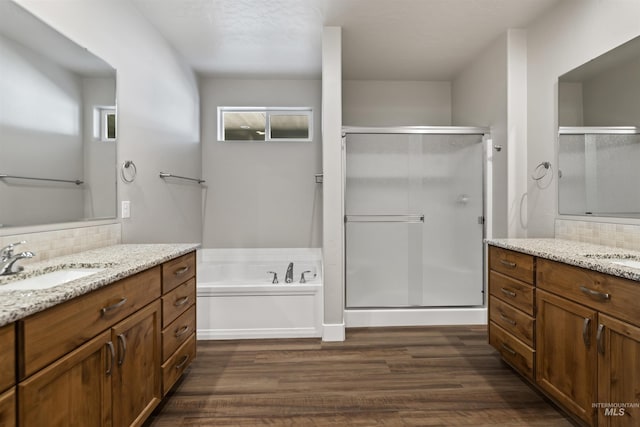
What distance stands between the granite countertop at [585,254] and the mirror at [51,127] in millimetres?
2481

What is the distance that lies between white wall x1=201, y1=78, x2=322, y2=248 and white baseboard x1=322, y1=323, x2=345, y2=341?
130 centimetres

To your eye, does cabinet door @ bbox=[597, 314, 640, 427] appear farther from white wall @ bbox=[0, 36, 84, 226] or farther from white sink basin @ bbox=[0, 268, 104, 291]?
white wall @ bbox=[0, 36, 84, 226]

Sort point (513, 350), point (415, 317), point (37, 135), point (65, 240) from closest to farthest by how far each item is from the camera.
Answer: point (37, 135) < point (65, 240) < point (513, 350) < point (415, 317)

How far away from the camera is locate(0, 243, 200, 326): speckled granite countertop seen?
870 mm

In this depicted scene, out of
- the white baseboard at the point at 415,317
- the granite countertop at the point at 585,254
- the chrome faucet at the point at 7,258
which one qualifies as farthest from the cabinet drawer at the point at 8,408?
the white baseboard at the point at 415,317

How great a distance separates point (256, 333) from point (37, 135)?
2.01m

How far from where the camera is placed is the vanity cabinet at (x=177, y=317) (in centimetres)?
171

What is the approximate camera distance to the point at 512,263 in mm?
1953

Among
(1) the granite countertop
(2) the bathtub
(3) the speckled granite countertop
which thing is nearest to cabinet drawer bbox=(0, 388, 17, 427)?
(3) the speckled granite countertop

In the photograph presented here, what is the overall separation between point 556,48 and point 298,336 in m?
2.97

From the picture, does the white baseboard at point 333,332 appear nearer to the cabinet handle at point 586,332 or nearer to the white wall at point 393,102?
the cabinet handle at point 586,332

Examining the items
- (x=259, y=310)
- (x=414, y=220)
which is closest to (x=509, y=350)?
(x=414, y=220)

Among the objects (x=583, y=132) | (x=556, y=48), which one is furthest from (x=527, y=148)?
(x=556, y=48)

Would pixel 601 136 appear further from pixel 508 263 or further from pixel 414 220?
pixel 414 220
